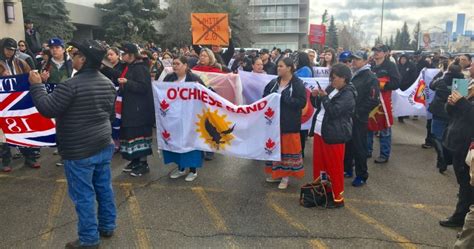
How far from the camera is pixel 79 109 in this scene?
12.1ft

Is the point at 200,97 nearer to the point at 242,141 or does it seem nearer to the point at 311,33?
the point at 242,141

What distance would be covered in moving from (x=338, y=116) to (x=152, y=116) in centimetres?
267

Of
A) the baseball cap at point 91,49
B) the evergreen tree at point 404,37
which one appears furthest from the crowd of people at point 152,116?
the evergreen tree at point 404,37

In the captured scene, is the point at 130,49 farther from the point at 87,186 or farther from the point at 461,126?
the point at 461,126

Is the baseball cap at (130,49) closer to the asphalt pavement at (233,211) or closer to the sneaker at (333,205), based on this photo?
the asphalt pavement at (233,211)

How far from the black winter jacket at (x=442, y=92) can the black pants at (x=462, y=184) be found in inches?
91.2

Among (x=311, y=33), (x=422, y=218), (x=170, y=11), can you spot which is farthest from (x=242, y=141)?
(x=170, y=11)

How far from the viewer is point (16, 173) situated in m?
6.34

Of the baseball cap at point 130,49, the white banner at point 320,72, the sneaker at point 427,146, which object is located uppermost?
the baseball cap at point 130,49

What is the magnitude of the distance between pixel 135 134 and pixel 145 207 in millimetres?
1344

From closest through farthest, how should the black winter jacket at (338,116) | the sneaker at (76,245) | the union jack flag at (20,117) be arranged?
the sneaker at (76,245) < the black winter jacket at (338,116) < the union jack flag at (20,117)

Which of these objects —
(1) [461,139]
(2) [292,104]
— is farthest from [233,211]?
(1) [461,139]

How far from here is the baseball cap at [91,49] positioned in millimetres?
3729

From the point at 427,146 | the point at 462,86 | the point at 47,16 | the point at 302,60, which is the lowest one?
the point at 427,146
